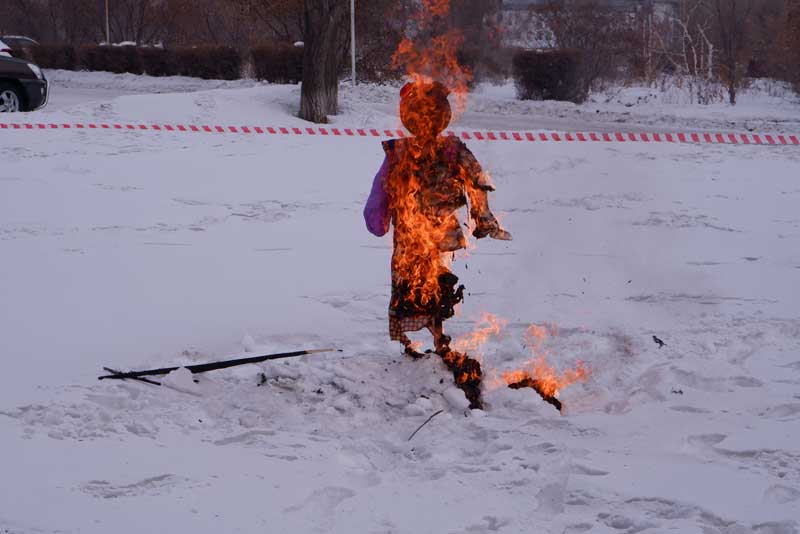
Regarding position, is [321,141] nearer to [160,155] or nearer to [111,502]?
[160,155]

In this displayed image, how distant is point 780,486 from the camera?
4078mm

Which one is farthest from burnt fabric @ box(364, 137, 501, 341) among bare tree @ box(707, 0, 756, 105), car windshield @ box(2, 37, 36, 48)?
car windshield @ box(2, 37, 36, 48)

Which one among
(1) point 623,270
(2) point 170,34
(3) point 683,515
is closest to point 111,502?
(3) point 683,515

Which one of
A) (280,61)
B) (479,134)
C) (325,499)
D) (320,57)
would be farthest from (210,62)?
(325,499)

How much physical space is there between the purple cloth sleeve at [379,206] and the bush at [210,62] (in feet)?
81.5

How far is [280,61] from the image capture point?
81.0 feet

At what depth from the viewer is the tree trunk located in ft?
57.4

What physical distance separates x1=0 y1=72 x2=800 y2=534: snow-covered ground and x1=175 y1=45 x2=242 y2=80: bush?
58.2ft

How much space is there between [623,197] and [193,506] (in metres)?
7.99

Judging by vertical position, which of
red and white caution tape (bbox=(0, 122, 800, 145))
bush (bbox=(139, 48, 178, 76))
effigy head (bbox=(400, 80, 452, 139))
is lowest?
red and white caution tape (bbox=(0, 122, 800, 145))

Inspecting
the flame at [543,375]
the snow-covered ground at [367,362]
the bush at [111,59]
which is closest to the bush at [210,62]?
the bush at [111,59]

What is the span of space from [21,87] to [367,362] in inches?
529

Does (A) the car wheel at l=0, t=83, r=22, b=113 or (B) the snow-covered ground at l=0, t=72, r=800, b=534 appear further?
(A) the car wheel at l=0, t=83, r=22, b=113

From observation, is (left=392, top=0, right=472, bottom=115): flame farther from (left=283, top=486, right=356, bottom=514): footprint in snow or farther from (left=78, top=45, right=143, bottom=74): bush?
(left=78, top=45, right=143, bottom=74): bush
